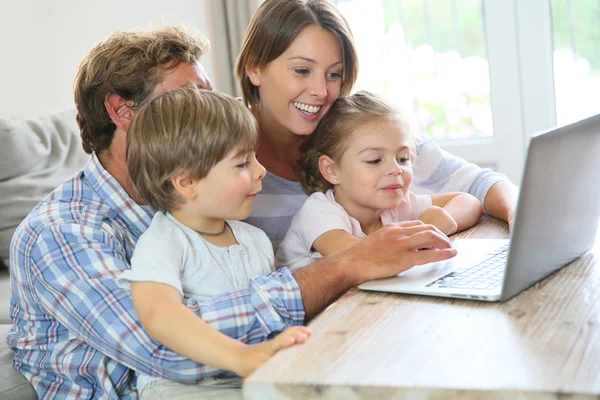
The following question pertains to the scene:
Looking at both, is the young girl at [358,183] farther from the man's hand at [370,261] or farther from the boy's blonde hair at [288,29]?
the man's hand at [370,261]

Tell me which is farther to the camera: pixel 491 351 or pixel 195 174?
pixel 195 174

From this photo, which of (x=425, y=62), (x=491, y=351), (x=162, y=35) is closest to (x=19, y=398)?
(x=162, y=35)

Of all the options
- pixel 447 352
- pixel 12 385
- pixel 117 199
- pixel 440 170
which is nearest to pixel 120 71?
pixel 117 199

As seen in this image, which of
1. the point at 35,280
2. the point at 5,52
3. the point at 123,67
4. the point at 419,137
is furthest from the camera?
the point at 5,52

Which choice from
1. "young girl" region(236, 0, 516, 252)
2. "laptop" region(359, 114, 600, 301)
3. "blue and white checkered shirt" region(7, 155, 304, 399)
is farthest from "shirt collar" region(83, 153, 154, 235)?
"laptop" region(359, 114, 600, 301)

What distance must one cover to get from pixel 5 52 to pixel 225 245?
A: 185 centimetres

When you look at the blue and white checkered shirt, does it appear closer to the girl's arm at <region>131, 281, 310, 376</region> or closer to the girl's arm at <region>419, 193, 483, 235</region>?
the girl's arm at <region>131, 281, 310, 376</region>

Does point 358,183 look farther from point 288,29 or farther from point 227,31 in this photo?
point 227,31

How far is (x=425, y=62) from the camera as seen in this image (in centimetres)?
359

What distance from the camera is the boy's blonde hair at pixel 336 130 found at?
1.71m

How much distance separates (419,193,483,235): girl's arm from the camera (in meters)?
1.63

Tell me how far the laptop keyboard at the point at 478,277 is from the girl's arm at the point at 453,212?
339 mm

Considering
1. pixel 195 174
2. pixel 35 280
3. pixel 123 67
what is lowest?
pixel 35 280

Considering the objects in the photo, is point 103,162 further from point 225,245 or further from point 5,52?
point 5,52
